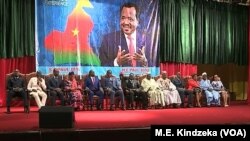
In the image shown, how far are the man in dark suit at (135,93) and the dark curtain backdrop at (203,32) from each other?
1.91 meters

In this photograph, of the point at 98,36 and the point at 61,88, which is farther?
the point at 98,36

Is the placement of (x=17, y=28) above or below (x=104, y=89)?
above

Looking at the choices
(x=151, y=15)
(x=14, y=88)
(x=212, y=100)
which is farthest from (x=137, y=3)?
(x=14, y=88)

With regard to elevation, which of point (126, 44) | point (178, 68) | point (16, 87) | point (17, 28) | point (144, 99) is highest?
point (17, 28)

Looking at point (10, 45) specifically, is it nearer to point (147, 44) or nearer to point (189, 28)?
point (147, 44)

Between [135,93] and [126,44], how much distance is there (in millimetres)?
1664

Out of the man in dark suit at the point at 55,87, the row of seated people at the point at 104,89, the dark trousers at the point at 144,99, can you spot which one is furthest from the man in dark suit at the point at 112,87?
the man in dark suit at the point at 55,87

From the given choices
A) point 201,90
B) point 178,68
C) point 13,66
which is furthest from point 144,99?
point 13,66

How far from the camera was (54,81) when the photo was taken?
356 inches

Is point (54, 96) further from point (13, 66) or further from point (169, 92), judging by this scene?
point (169, 92)

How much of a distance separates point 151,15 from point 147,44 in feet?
2.54

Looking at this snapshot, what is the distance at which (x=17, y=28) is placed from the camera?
386 inches

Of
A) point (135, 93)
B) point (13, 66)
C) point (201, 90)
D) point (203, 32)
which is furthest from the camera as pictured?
point (203, 32)

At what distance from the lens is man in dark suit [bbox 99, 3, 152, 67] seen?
10664mm
